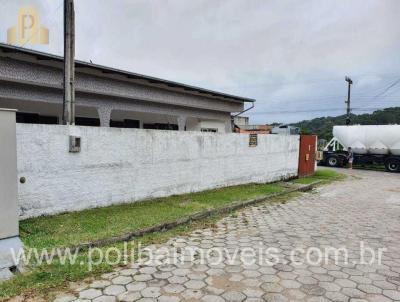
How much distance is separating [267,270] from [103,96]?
8.87 m

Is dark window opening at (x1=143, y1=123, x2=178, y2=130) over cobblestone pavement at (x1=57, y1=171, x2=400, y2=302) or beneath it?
over

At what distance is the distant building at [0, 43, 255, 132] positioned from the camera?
902 cm

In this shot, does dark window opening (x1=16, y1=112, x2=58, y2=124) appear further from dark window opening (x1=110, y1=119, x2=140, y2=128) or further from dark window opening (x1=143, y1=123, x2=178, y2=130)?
dark window opening (x1=143, y1=123, x2=178, y2=130)

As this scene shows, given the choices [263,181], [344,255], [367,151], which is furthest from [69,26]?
[367,151]

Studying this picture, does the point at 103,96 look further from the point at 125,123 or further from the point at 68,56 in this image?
the point at 68,56

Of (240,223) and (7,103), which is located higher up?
(7,103)

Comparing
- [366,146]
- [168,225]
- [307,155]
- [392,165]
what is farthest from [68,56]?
[392,165]

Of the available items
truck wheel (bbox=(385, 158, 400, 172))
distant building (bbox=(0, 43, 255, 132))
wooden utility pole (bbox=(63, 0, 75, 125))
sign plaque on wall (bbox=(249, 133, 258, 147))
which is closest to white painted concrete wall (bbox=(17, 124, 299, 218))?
sign plaque on wall (bbox=(249, 133, 258, 147))

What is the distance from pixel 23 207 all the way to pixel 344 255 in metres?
5.07

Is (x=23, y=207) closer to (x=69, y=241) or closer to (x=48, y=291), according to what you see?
(x=69, y=241)

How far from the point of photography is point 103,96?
11.4m

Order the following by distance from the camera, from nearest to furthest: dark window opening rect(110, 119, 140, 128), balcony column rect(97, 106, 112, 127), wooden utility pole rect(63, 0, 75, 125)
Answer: wooden utility pole rect(63, 0, 75, 125) < balcony column rect(97, 106, 112, 127) < dark window opening rect(110, 119, 140, 128)

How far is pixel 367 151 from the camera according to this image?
23.3 metres

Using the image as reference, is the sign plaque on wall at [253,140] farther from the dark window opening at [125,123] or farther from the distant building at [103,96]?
the dark window opening at [125,123]
